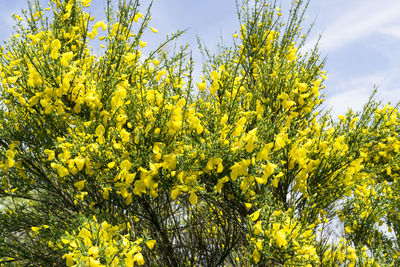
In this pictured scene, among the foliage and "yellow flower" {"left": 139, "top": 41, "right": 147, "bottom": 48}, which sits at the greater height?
"yellow flower" {"left": 139, "top": 41, "right": 147, "bottom": 48}

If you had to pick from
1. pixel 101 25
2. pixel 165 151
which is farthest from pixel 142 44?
pixel 165 151

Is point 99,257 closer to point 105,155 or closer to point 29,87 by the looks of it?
point 105,155

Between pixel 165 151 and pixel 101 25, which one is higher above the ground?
pixel 101 25

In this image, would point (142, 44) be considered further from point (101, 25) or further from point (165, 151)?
point (165, 151)

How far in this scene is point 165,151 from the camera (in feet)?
8.22

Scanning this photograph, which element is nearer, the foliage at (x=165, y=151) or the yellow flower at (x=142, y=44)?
the foliage at (x=165, y=151)

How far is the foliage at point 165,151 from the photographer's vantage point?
246cm

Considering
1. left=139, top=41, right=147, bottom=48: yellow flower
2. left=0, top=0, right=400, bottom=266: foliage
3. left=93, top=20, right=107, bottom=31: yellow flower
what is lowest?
left=0, top=0, right=400, bottom=266: foliage

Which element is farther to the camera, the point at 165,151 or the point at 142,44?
the point at 142,44

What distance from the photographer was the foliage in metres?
2.46

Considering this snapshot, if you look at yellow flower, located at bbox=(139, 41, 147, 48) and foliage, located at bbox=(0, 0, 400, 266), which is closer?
foliage, located at bbox=(0, 0, 400, 266)

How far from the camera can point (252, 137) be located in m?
2.34

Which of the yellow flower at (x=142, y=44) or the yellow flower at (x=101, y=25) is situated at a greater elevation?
the yellow flower at (x=101, y=25)

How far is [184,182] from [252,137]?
57cm
